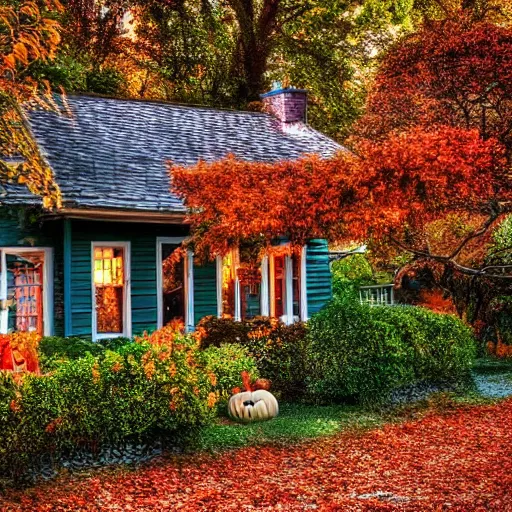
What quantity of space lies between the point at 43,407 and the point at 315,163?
20.9ft

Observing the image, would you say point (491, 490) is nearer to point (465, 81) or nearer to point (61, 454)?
point (61, 454)

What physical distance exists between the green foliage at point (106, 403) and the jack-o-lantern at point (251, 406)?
1.81m

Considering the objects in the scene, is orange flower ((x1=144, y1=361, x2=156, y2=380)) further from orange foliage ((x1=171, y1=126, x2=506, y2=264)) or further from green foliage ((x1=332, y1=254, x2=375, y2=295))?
green foliage ((x1=332, y1=254, x2=375, y2=295))

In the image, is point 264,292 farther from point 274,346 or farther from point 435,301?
point 435,301

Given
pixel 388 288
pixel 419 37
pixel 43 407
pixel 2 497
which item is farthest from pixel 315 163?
pixel 388 288

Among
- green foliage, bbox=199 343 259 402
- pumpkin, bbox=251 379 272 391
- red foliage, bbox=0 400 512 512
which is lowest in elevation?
red foliage, bbox=0 400 512 512

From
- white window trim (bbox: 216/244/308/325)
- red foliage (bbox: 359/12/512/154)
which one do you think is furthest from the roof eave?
red foliage (bbox: 359/12/512/154)

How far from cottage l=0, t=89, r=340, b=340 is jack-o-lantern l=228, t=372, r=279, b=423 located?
3343 mm

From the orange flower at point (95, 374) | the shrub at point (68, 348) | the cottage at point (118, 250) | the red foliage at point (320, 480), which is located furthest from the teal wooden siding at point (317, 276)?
the orange flower at point (95, 374)

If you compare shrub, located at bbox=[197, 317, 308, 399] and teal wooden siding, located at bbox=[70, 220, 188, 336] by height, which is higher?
teal wooden siding, located at bbox=[70, 220, 188, 336]

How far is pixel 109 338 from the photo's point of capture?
15.0 meters

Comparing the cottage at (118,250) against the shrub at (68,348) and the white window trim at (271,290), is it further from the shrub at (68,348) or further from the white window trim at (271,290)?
the shrub at (68,348)

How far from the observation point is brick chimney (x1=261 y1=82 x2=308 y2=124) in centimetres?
2134

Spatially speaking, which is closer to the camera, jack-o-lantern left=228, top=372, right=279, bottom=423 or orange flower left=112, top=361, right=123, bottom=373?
orange flower left=112, top=361, right=123, bottom=373
